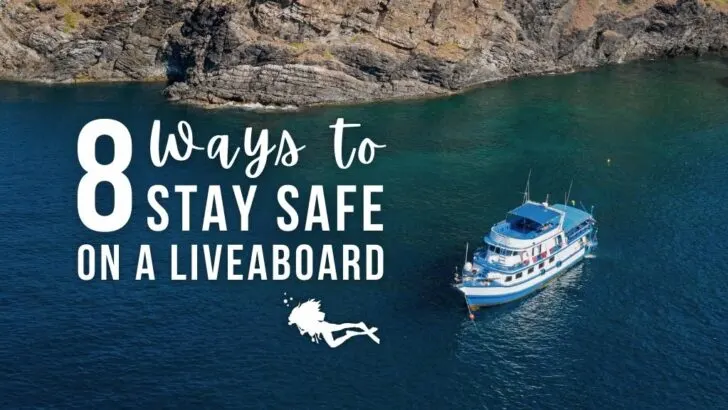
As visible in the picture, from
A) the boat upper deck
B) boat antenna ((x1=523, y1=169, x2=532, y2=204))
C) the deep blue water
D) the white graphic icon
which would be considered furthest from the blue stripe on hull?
boat antenna ((x1=523, y1=169, x2=532, y2=204))

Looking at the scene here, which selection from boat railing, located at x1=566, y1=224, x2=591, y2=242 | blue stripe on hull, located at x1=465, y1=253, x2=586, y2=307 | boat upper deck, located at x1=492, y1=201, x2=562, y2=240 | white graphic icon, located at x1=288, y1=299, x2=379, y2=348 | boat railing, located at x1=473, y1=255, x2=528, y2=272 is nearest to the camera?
white graphic icon, located at x1=288, y1=299, x2=379, y2=348

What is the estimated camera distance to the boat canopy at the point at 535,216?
4907 inches

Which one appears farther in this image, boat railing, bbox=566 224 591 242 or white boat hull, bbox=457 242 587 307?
boat railing, bbox=566 224 591 242

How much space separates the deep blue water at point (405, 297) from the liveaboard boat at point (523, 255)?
2305mm

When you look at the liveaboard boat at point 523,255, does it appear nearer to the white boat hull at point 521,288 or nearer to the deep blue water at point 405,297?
the white boat hull at point 521,288

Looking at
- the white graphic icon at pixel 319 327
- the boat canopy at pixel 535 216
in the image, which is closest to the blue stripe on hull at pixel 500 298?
the boat canopy at pixel 535 216

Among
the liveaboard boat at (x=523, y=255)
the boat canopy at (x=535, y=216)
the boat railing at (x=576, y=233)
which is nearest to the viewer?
the liveaboard boat at (x=523, y=255)

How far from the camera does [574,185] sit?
154750 millimetres

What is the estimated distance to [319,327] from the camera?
110812mm

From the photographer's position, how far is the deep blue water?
100000mm

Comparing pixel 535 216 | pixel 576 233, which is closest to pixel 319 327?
pixel 535 216

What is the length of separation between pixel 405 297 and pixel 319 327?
14293 mm

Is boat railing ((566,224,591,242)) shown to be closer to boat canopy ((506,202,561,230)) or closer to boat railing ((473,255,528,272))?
boat canopy ((506,202,561,230))

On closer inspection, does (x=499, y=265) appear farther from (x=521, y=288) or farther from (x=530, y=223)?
(x=530, y=223)
